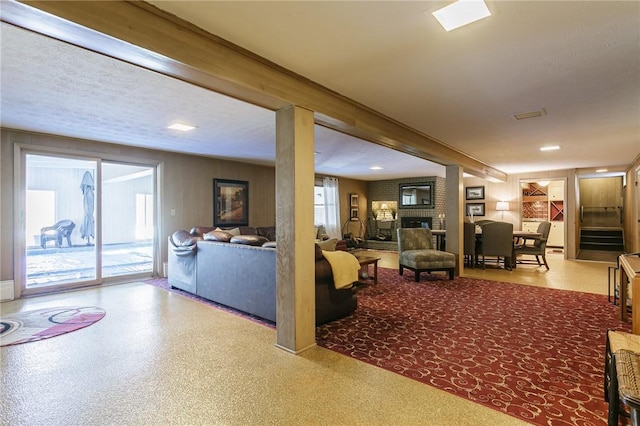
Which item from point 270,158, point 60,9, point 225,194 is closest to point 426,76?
point 60,9

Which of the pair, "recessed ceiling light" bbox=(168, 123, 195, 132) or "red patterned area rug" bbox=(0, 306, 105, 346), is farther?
"recessed ceiling light" bbox=(168, 123, 195, 132)

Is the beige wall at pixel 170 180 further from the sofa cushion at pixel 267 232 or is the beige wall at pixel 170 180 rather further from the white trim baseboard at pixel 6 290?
the sofa cushion at pixel 267 232

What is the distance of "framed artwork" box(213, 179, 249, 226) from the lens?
22.7 ft

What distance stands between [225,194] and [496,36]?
5983 mm

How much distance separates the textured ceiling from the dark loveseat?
1613 millimetres

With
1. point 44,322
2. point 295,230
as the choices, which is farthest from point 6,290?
point 295,230

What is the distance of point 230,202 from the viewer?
716 centimetres

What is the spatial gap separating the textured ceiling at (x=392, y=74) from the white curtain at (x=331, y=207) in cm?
466

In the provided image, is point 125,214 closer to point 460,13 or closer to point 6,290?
point 6,290

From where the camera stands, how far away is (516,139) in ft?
16.5

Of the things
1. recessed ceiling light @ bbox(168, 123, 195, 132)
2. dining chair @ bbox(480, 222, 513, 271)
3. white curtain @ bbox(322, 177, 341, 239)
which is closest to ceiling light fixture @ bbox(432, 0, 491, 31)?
recessed ceiling light @ bbox(168, 123, 195, 132)

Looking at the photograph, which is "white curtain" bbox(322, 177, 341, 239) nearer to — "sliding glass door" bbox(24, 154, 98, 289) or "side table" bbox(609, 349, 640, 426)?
"sliding glass door" bbox(24, 154, 98, 289)

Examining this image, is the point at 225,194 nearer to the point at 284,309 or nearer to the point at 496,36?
the point at 284,309

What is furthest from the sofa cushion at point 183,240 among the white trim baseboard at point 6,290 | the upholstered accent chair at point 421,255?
the upholstered accent chair at point 421,255
